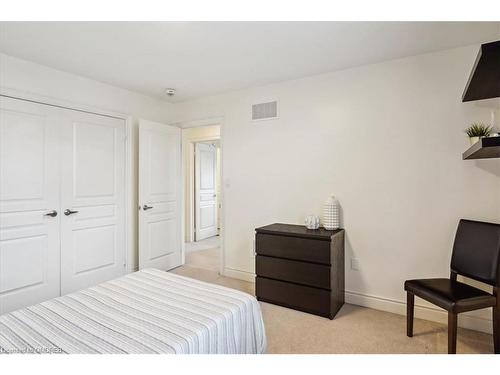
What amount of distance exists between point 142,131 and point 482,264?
11.8 feet

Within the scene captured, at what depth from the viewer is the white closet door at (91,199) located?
115 inches

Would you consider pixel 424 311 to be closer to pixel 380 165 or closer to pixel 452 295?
pixel 452 295

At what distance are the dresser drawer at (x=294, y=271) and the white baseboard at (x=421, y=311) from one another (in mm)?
566

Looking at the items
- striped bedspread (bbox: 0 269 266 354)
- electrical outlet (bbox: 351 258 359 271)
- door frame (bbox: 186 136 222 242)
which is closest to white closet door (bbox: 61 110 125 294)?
striped bedspread (bbox: 0 269 266 354)

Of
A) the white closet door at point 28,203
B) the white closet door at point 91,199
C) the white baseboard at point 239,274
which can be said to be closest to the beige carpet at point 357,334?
the white baseboard at point 239,274

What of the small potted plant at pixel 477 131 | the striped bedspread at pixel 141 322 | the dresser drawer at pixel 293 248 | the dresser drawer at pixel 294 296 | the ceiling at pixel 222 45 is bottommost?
the dresser drawer at pixel 294 296

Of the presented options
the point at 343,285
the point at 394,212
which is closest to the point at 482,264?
the point at 394,212

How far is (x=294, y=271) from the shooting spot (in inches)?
104

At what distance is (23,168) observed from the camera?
2.58 metres

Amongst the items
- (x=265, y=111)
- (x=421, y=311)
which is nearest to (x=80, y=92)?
(x=265, y=111)

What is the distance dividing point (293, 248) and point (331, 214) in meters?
0.53

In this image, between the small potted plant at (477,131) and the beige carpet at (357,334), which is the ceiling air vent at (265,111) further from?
the beige carpet at (357,334)
